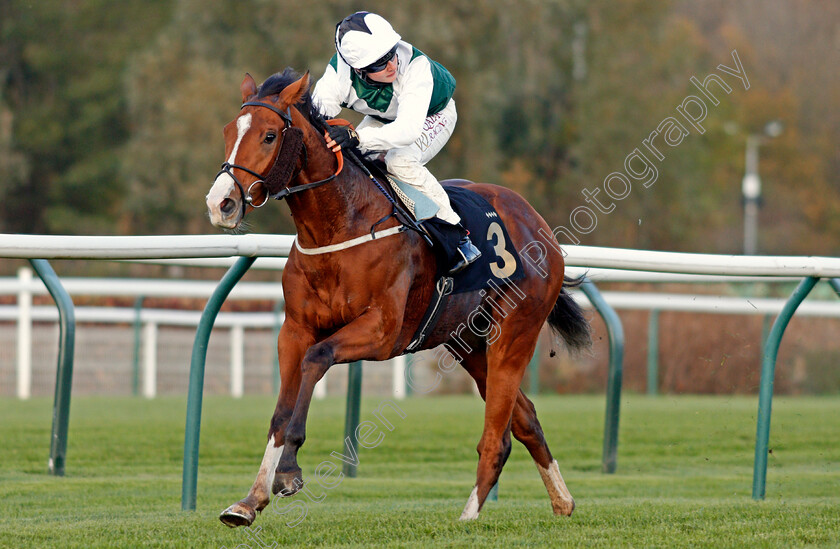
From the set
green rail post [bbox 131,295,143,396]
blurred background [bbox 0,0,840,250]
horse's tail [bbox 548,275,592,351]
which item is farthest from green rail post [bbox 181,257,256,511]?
blurred background [bbox 0,0,840,250]

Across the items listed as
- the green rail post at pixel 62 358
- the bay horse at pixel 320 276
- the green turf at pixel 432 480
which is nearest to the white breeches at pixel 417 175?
the bay horse at pixel 320 276

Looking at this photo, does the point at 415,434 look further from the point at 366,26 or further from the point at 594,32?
the point at 594,32

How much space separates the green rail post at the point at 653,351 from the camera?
11.5 m

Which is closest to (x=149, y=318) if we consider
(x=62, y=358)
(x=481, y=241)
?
(x=62, y=358)

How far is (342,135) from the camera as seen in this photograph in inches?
165

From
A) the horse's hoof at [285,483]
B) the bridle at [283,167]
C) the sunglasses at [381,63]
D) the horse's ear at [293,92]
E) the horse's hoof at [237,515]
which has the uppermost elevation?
the sunglasses at [381,63]

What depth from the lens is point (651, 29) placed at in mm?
32219

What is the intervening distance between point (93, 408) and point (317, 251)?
5.60 meters

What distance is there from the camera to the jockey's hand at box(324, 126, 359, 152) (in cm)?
418

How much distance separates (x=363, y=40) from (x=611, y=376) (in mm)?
2679

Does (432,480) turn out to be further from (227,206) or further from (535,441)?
(227,206)

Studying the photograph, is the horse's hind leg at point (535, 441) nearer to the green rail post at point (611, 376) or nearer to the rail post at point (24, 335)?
the green rail post at point (611, 376)

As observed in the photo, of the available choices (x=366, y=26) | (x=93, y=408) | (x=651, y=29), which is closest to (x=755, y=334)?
(x=93, y=408)

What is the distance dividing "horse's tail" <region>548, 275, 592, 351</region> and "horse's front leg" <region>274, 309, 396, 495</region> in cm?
148
